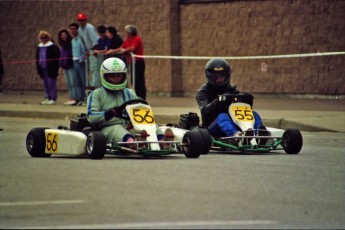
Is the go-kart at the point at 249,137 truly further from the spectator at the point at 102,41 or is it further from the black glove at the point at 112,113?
the spectator at the point at 102,41

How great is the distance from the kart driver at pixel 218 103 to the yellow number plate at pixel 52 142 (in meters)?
2.21

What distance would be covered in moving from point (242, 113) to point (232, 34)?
15.0m

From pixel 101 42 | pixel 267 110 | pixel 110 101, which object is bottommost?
pixel 267 110

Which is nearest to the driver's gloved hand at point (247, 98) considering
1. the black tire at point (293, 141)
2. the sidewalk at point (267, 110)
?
the black tire at point (293, 141)

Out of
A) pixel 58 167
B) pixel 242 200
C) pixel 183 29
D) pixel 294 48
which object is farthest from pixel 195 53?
pixel 242 200

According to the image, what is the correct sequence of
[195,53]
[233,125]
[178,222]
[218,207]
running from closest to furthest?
[178,222]
[218,207]
[233,125]
[195,53]

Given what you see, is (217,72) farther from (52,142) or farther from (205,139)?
(52,142)

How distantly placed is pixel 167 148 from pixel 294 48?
597 inches

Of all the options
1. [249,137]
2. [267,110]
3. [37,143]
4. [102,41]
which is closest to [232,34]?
[102,41]

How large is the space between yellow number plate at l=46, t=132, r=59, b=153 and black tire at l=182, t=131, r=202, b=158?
1532 millimetres

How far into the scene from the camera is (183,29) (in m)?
32.5

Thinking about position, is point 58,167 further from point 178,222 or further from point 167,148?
point 178,222

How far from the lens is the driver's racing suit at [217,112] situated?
16531mm

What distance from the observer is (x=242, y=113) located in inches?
653
